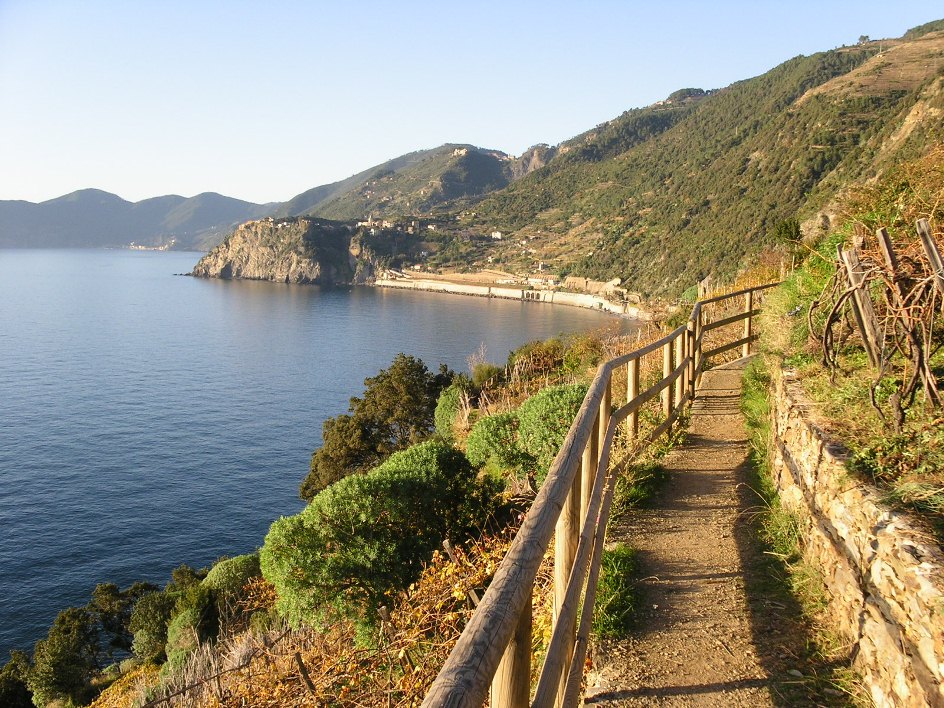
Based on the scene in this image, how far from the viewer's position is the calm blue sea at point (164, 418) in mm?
26156

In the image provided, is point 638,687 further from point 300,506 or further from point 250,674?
point 300,506

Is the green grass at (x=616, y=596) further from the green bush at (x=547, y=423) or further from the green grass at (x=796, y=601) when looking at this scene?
the green bush at (x=547, y=423)

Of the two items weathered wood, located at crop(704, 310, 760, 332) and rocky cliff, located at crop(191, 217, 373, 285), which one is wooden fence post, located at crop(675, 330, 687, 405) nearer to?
weathered wood, located at crop(704, 310, 760, 332)

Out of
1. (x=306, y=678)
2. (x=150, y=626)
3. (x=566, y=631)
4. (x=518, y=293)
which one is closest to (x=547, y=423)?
(x=306, y=678)

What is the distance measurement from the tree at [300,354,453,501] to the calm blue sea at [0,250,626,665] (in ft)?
12.5

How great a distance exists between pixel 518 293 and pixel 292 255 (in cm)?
6740

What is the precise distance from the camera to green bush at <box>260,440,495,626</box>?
28.7ft

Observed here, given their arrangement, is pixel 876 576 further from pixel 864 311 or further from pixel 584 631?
pixel 864 311

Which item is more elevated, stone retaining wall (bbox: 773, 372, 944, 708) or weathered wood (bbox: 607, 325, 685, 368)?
weathered wood (bbox: 607, 325, 685, 368)

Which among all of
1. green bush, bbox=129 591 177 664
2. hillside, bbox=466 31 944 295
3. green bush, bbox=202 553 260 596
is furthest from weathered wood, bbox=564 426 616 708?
green bush, bbox=129 591 177 664

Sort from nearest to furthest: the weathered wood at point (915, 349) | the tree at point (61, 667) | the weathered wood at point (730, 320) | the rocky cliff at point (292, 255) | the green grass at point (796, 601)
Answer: the green grass at point (796, 601) → the weathered wood at point (915, 349) → the weathered wood at point (730, 320) → the tree at point (61, 667) → the rocky cliff at point (292, 255)

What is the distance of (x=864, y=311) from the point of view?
4.79m

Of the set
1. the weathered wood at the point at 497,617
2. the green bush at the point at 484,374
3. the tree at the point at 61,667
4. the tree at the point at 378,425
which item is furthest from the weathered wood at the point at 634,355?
the green bush at the point at 484,374

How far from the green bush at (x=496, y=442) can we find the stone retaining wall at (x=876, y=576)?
5860 millimetres
